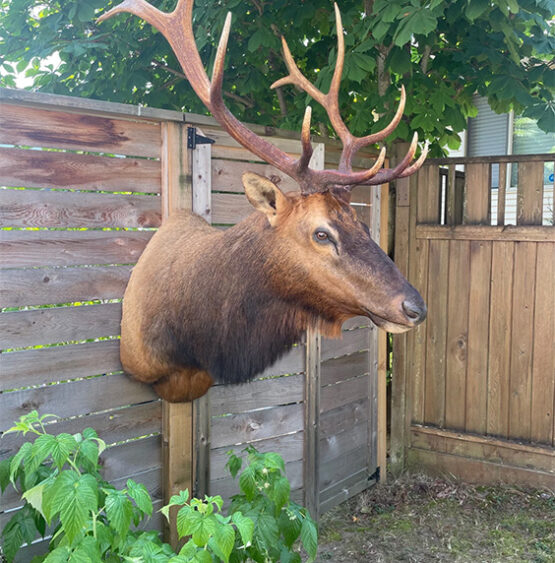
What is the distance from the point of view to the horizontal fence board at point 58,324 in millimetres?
2869

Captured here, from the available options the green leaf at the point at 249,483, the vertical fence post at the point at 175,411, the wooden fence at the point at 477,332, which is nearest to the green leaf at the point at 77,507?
the green leaf at the point at 249,483

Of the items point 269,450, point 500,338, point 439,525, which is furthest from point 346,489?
point 500,338

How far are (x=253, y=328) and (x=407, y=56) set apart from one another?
2248mm

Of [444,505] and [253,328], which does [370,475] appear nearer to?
[444,505]

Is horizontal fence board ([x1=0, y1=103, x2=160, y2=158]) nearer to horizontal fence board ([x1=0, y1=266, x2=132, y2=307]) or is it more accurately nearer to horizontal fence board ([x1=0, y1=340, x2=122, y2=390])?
horizontal fence board ([x1=0, y1=266, x2=132, y2=307])

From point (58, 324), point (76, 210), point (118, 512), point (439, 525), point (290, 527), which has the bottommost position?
point (439, 525)

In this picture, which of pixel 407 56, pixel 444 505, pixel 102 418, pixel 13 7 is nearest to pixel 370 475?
pixel 444 505

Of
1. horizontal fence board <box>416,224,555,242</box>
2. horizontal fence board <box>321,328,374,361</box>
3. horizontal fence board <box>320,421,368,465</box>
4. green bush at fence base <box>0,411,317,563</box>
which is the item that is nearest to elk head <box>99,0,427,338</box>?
green bush at fence base <box>0,411,317,563</box>

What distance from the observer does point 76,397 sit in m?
3.11

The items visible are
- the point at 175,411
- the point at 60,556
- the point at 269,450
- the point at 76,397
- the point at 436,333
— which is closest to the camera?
the point at 60,556

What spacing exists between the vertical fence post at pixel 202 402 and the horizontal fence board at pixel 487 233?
227 centimetres

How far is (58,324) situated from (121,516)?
1214 millimetres

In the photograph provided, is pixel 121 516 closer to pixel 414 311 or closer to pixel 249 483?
pixel 249 483

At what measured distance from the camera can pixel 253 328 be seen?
2.84 m
